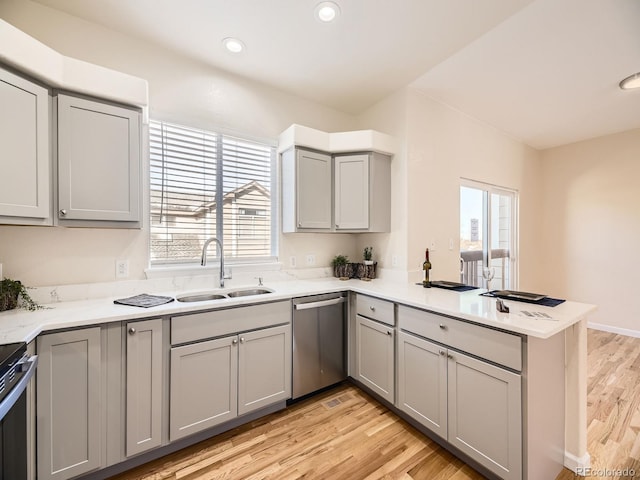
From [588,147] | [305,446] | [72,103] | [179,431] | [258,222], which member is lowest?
[305,446]

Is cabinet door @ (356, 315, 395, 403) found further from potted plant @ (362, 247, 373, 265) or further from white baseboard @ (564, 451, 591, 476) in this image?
white baseboard @ (564, 451, 591, 476)

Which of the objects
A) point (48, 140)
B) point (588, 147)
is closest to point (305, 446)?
point (48, 140)

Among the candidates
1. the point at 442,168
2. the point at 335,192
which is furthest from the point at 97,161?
the point at 442,168

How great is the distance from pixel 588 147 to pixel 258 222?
496cm

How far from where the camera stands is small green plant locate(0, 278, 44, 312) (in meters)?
1.56

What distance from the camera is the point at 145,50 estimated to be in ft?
7.02

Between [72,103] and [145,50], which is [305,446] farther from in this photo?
[145,50]

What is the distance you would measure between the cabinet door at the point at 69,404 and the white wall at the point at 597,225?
582cm

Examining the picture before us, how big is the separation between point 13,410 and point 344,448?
1702 mm

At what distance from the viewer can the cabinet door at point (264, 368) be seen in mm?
1937

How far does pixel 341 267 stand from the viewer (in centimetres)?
293

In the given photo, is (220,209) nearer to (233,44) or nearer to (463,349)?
(233,44)

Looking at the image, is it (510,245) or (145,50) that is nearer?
(145,50)

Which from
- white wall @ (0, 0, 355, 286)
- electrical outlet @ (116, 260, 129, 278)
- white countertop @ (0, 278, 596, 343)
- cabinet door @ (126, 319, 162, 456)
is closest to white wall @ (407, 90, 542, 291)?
white countertop @ (0, 278, 596, 343)
